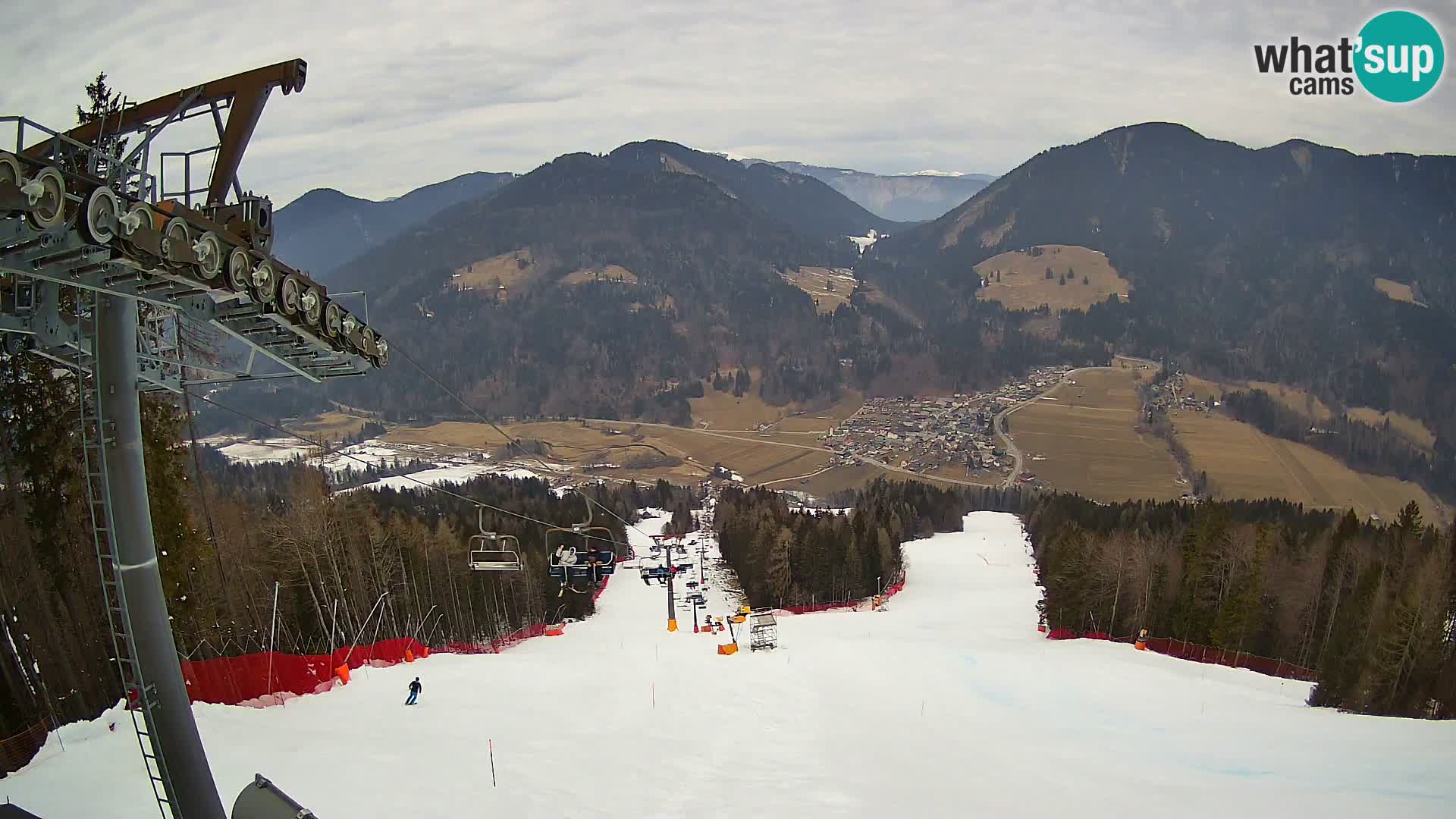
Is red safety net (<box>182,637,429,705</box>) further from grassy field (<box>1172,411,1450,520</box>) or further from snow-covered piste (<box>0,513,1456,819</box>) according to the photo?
grassy field (<box>1172,411,1450,520</box>)

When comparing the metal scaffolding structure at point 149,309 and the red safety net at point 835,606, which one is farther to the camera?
the red safety net at point 835,606

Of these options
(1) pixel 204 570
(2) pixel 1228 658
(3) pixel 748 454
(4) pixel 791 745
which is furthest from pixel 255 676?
(3) pixel 748 454

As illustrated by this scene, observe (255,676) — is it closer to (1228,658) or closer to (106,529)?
(106,529)

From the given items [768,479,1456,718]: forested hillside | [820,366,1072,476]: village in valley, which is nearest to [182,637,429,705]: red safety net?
[768,479,1456,718]: forested hillside

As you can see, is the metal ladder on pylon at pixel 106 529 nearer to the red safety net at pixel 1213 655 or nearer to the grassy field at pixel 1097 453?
the red safety net at pixel 1213 655

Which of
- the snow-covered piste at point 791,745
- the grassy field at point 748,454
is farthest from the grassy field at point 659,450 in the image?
the snow-covered piste at point 791,745

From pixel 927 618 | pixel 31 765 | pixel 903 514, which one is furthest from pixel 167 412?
pixel 903 514

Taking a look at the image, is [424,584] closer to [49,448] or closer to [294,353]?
[49,448]
